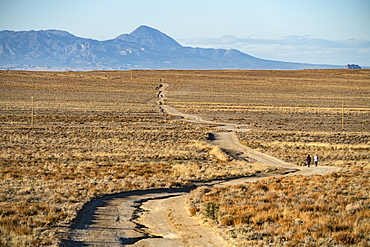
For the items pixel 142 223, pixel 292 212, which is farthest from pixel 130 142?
pixel 292 212

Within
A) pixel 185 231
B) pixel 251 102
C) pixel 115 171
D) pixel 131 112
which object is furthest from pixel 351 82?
pixel 185 231

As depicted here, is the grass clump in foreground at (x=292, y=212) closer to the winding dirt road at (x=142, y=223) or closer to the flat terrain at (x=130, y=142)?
the flat terrain at (x=130, y=142)

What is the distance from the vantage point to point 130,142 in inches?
1715

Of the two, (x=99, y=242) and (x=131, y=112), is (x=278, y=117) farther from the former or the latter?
(x=99, y=242)

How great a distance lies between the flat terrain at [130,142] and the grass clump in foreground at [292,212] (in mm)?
591

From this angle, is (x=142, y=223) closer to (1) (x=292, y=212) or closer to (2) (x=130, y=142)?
(1) (x=292, y=212)

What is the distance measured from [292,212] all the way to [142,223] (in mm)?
4926

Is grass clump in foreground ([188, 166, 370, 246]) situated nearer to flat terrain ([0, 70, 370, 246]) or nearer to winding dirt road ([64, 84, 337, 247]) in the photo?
flat terrain ([0, 70, 370, 246])

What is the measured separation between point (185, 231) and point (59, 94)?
10148 centimetres

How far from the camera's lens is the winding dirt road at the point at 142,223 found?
41.8ft

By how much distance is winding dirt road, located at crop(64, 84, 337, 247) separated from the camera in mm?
12750

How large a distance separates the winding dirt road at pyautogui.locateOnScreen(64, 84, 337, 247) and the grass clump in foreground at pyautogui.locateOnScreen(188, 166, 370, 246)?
0.70 m

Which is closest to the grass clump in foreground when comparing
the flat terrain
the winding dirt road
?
the flat terrain

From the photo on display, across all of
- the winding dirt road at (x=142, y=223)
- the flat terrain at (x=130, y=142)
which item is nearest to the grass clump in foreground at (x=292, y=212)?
the flat terrain at (x=130, y=142)
